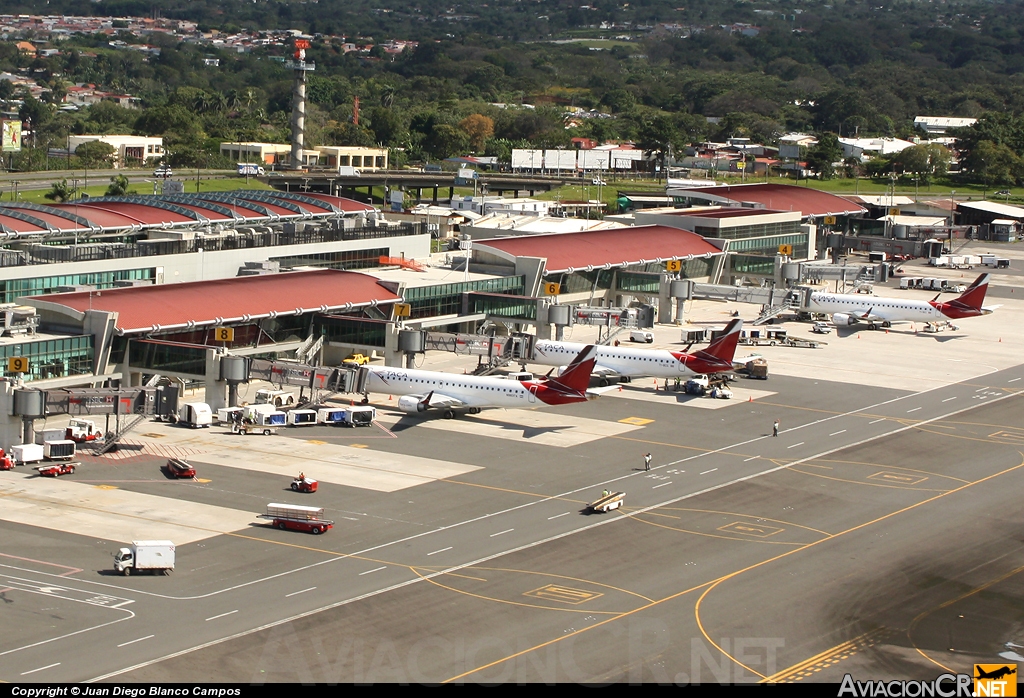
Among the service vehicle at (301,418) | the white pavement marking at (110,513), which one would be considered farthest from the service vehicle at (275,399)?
the white pavement marking at (110,513)

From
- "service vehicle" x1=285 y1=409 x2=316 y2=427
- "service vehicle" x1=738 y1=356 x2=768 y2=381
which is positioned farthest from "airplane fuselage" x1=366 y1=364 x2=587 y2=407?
"service vehicle" x1=738 y1=356 x2=768 y2=381

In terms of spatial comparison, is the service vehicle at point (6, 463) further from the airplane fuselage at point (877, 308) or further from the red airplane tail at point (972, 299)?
the red airplane tail at point (972, 299)

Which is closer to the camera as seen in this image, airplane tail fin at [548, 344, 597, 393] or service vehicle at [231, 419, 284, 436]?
service vehicle at [231, 419, 284, 436]

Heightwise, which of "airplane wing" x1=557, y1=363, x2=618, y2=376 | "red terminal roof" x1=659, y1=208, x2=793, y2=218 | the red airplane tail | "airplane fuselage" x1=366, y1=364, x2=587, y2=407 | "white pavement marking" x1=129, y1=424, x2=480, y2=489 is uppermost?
"red terminal roof" x1=659, y1=208, x2=793, y2=218

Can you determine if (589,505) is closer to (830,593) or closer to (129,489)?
(830,593)

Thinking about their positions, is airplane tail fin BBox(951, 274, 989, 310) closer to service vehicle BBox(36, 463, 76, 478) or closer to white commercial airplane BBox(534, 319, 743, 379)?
white commercial airplane BBox(534, 319, 743, 379)

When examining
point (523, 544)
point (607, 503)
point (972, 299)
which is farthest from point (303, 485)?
→ point (972, 299)

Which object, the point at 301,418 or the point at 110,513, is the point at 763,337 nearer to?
the point at 301,418
